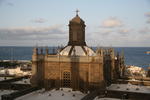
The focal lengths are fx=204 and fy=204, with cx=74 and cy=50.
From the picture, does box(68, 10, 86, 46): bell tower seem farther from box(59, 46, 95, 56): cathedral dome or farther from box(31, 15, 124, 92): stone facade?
box(59, 46, 95, 56): cathedral dome

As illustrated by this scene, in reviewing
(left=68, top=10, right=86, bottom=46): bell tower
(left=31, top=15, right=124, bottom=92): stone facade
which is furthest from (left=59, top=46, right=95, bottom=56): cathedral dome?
(left=68, top=10, right=86, bottom=46): bell tower

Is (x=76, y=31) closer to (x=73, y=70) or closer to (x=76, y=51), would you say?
(x=76, y=51)

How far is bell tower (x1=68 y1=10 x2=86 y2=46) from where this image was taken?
102 ft

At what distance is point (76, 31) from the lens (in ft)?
103

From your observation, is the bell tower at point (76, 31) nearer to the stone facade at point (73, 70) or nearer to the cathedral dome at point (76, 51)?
the stone facade at point (73, 70)

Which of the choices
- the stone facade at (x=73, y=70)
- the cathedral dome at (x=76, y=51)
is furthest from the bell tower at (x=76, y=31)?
the cathedral dome at (x=76, y=51)

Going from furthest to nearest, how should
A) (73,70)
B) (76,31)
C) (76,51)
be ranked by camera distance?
(76,31) < (76,51) < (73,70)

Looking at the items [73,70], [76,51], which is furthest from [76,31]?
[73,70]

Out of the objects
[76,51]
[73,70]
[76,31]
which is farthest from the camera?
[76,31]

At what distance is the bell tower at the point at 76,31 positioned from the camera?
3119 centimetres

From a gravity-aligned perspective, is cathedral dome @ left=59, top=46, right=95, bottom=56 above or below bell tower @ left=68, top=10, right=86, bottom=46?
below

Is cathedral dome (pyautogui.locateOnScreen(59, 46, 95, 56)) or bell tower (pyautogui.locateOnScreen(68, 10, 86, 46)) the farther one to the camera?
bell tower (pyautogui.locateOnScreen(68, 10, 86, 46))

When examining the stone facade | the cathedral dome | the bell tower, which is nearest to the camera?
the stone facade

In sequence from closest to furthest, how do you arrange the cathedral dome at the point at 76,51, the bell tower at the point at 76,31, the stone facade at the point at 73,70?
the stone facade at the point at 73,70
the cathedral dome at the point at 76,51
the bell tower at the point at 76,31
